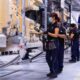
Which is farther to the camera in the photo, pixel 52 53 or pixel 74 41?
pixel 74 41

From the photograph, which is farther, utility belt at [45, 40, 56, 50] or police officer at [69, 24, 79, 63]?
police officer at [69, 24, 79, 63]

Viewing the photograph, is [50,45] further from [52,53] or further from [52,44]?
[52,53]

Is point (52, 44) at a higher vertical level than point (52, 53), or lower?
higher

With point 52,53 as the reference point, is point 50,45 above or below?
above

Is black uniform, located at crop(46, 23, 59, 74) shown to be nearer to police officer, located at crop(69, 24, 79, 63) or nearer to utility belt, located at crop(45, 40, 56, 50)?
utility belt, located at crop(45, 40, 56, 50)

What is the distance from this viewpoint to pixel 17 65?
30.3 ft

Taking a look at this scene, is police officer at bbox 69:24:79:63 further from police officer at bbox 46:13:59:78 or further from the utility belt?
the utility belt

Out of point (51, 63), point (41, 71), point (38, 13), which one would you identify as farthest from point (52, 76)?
point (38, 13)

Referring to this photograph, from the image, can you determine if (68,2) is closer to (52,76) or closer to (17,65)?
(17,65)

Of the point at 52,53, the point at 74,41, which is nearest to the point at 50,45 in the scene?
the point at 52,53

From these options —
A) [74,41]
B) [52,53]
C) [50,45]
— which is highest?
[50,45]

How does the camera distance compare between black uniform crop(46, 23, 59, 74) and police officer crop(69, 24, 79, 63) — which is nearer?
black uniform crop(46, 23, 59, 74)

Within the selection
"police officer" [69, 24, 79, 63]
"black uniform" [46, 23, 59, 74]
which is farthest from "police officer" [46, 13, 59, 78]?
"police officer" [69, 24, 79, 63]

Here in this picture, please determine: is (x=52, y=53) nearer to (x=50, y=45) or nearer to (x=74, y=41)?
(x=50, y=45)
